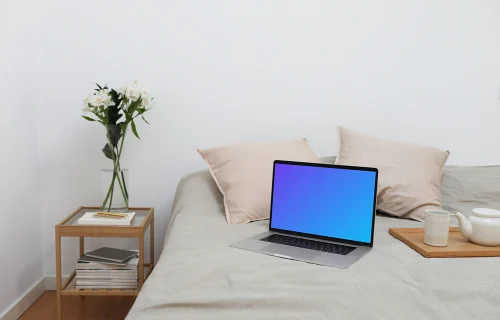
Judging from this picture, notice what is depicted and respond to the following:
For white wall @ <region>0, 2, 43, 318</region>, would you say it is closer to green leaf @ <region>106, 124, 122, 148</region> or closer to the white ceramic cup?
green leaf @ <region>106, 124, 122, 148</region>

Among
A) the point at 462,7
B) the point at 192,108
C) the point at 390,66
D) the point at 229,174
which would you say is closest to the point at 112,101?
the point at 192,108

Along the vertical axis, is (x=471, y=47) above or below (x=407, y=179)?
above

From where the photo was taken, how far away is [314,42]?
2496 millimetres

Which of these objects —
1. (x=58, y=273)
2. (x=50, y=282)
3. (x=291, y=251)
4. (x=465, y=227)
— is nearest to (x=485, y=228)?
(x=465, y=227)

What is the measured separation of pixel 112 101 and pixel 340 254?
1.24m

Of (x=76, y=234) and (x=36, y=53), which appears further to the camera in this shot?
(x=36, y=53)

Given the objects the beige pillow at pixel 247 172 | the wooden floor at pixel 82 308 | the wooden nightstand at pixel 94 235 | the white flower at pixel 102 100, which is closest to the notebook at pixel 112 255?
the wooden nightstand at pixel 94 235

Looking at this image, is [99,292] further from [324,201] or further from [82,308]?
[324,201]

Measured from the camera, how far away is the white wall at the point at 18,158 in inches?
82.4

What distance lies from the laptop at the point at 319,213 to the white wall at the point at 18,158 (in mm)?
1194

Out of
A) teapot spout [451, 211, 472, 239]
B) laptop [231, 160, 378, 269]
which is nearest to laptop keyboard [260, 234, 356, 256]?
laptop [231, 160, 378, 269]

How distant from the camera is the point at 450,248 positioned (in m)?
1.51

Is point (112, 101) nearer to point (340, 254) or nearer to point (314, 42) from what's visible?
point (314, 42)

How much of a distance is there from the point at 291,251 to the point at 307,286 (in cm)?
30
